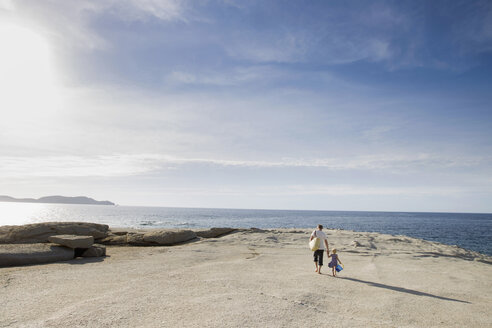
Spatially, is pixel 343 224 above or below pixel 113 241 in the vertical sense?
below

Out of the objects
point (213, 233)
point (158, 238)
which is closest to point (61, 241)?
point (158, 238)

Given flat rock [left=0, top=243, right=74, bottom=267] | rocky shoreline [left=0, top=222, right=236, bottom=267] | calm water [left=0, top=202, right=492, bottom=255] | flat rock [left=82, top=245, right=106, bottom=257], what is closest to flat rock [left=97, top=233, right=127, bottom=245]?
rocky shoreline [left=0, top=222, right=236, bottom=267]

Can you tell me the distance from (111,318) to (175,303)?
5.68 ft

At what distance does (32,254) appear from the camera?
1420 centimetres

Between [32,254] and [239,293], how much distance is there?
438 inches

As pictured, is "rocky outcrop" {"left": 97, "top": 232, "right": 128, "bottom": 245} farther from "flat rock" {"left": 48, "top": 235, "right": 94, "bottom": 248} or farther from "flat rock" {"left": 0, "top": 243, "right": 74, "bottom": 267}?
"flat rock" {"left": 0, "top": 243, "right": 74, "bottom": 267}

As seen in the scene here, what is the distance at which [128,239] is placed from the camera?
22141 mm

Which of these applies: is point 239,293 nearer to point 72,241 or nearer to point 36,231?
point 72,241

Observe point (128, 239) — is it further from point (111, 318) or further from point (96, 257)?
point (111, 318)

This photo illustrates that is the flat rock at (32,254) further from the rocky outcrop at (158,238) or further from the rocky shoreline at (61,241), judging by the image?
the rocky outcrop at (158,238)

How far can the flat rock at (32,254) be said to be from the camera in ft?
44.3

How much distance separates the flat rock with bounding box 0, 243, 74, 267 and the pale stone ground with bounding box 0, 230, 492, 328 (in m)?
0.91

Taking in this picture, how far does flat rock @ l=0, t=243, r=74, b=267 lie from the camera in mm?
13492

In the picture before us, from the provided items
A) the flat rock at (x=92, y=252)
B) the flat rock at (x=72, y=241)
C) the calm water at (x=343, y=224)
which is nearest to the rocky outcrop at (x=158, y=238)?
the flat rock at (x=92, y=252)
